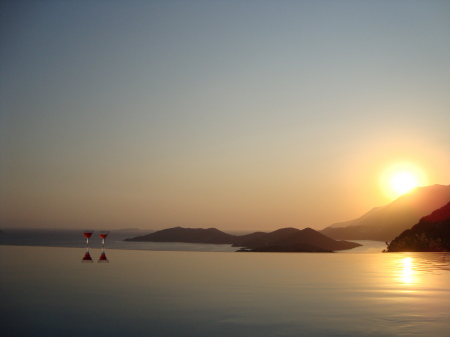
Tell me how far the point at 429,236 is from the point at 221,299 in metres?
21.0

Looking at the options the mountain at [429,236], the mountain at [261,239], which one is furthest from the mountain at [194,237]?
Answer: the mountain at [429,236]

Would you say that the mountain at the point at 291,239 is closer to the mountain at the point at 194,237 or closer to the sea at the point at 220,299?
the mountain at the point at 194,237

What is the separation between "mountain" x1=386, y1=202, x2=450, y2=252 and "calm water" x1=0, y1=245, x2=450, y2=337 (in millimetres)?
12888

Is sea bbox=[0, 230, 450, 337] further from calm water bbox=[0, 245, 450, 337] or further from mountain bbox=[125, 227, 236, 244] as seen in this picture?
mountain bbox=[125, 227, 236, 244]

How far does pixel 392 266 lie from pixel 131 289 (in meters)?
7.06

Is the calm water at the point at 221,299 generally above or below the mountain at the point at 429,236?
below

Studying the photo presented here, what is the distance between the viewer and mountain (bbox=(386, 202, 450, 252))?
2306 centimetres

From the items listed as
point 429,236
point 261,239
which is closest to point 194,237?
point 261,239

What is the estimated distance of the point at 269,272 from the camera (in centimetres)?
1018

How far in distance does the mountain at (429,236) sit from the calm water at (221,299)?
42.3ft

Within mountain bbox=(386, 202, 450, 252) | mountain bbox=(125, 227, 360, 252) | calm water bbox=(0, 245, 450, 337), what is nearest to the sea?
calm water bbox=(0, 245, 450, 337)

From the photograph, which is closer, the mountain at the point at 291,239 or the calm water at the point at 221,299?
the calm water at the point at 221,299

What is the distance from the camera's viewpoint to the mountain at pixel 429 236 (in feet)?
75.7

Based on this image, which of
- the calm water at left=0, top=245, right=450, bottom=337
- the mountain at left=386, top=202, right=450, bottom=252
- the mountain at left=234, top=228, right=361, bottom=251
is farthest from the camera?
A: the mountain at left=234, top=228, right=361, bottom=251
